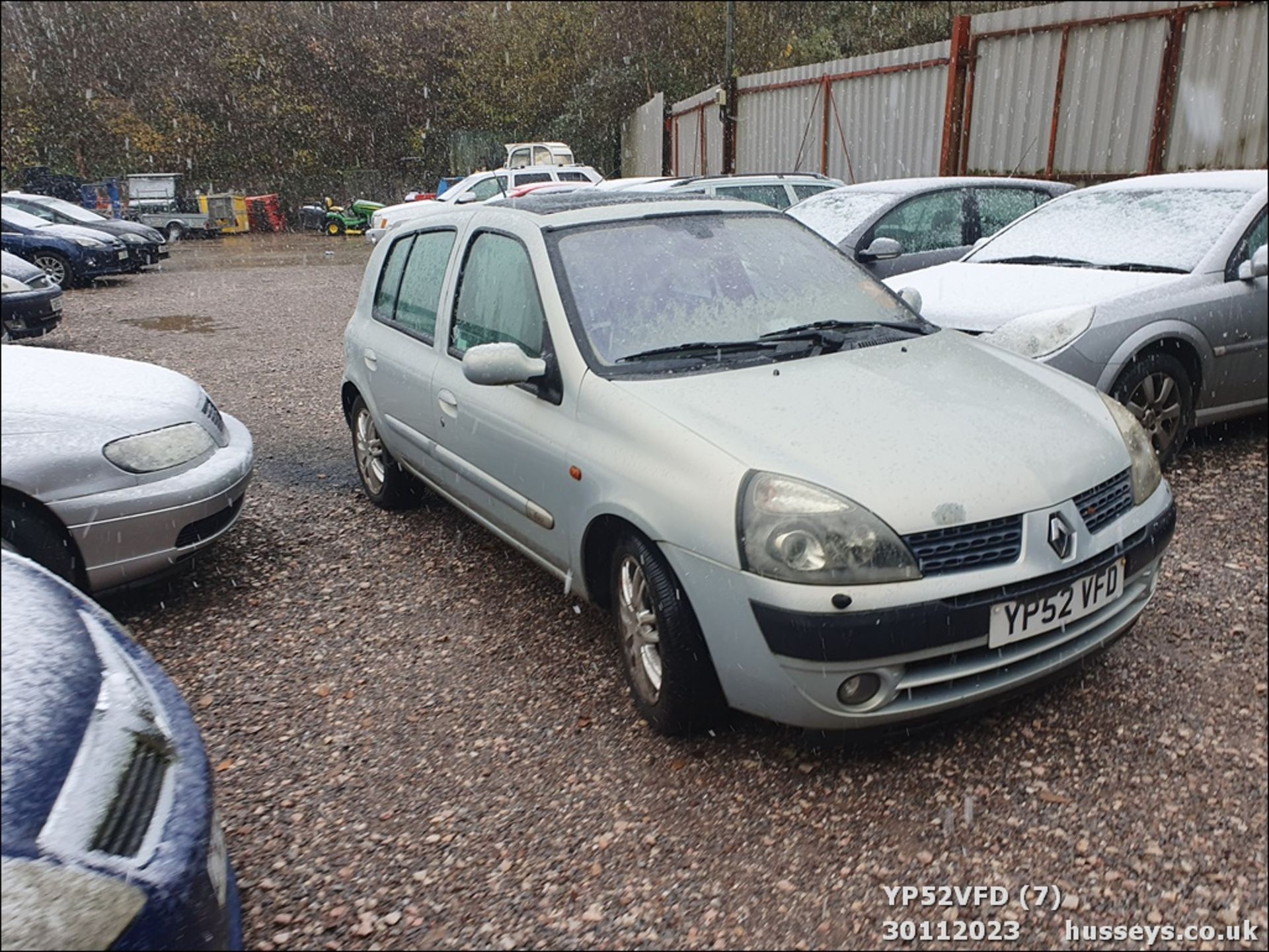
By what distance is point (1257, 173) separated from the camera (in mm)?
5270

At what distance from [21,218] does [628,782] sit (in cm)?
1750

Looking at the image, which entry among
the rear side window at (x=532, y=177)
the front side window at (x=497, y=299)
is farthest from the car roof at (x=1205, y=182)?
the rear side window at (x=532, y=177)

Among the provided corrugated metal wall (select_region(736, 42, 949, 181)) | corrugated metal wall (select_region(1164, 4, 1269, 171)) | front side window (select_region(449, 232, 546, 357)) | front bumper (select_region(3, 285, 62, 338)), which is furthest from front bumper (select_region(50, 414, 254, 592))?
corrugated metal wall (select_region(736, 42, 949, 181))

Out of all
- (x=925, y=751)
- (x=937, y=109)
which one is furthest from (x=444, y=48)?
(x=925, y=751)

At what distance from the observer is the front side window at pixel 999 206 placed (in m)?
7.87

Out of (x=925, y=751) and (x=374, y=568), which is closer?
(x=925, y=751)

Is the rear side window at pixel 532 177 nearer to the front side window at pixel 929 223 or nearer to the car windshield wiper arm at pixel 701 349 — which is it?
the front side window at pixel 929 223

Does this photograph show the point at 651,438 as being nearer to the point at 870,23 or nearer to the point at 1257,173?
the point at 1257,173

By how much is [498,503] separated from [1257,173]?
4.48 m

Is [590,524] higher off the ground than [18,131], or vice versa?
[18,131]

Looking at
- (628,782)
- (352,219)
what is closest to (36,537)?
(628,782)

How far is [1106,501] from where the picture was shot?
2.74 m

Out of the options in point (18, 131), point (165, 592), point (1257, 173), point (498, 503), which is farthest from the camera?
point (18, 131)

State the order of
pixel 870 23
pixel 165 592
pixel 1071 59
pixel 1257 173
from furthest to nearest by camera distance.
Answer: pixel 870 23 → pixel 1071 59 → pixel 1257 173 → pixel 165 592
